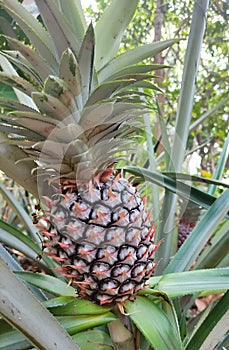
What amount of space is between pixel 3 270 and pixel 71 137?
0.67 ft

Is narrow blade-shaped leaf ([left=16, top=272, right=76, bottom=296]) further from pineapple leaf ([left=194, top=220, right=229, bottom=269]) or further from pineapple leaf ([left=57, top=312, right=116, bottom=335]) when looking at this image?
pineapple leaf ([left=194, top=220, right=229, bottom=269])

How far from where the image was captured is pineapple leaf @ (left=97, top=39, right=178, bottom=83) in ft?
1.59

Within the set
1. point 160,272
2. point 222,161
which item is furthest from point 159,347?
point 222,161

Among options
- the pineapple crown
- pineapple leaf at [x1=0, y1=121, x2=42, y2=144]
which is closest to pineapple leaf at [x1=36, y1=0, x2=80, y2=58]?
the pineapple crown

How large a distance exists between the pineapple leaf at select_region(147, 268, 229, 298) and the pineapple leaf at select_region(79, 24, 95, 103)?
255mm

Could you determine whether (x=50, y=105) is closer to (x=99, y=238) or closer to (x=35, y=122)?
(x=35, y=122)

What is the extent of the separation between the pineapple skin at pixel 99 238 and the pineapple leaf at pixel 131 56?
14 cm

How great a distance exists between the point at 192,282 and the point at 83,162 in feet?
0.66

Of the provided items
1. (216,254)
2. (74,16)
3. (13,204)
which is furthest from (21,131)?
(216,254)

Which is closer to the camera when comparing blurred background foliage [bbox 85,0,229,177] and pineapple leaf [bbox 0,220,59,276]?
pineapple leaf [bbox 0,220,59,276]

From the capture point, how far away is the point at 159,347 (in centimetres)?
41

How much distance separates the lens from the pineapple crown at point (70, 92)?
43cm

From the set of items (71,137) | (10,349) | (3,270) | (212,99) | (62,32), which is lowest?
(10,349)

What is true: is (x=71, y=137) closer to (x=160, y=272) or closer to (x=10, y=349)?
(x=10, y=349)
